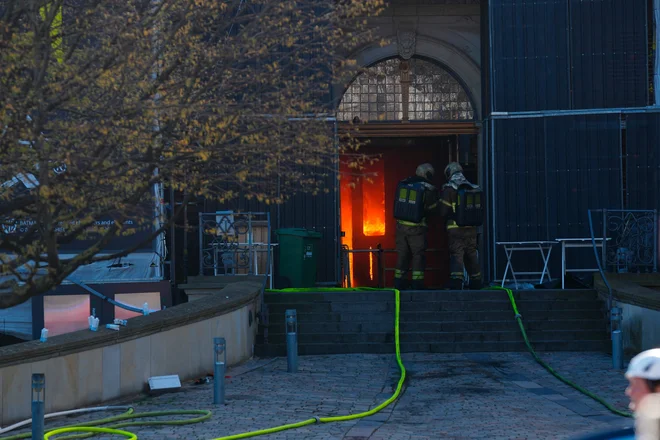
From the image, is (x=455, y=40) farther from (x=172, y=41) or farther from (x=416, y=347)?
(x=172, y=41)

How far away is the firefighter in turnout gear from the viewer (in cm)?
1709

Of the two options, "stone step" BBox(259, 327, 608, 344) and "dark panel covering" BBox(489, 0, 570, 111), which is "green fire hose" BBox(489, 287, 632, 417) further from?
"dark panel covering" BBox(489, 0, 570, 111)

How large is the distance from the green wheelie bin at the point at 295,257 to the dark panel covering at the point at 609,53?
5.79 m

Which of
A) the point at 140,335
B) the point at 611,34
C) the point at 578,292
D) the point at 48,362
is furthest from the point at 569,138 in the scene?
the point at 48,362

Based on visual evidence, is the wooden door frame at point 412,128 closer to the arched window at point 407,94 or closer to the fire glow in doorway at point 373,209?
the arched window at point 407,94

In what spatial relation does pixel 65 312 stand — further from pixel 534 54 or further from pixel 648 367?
pixel 648 367

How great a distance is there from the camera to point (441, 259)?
2272 centimetres

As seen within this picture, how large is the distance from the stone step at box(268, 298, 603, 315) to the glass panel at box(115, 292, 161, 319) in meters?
2.74

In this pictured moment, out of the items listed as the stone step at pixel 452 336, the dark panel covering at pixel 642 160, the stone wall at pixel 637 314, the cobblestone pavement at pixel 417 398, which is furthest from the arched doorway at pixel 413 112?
the cobblestone pavement at pixel 417 398

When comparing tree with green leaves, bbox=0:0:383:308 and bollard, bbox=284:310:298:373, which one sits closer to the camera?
tree with green leaves, bbox=0:0:383:308

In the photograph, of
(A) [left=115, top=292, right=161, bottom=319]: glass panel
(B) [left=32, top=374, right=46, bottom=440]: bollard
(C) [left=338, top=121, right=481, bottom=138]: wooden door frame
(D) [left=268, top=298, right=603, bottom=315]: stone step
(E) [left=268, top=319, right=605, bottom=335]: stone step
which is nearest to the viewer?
(B) [left=32, top=374, right=46, bottom=440]: bollard

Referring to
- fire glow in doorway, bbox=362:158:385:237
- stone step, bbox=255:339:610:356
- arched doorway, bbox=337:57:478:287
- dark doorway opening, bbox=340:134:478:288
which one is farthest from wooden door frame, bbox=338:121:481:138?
stone step, bbox=255:339:610:356

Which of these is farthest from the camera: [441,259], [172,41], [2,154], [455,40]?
[441,259]

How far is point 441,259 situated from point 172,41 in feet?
44.5
